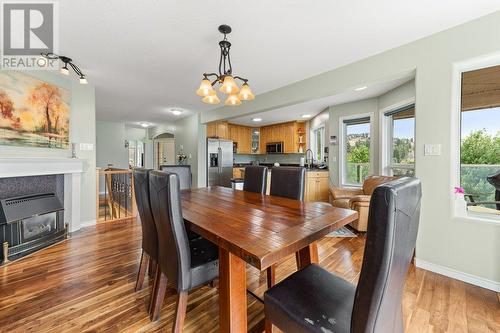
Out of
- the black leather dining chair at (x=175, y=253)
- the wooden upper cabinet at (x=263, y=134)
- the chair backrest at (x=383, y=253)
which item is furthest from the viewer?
the wooden upper cabinet at (x=263, y=134)

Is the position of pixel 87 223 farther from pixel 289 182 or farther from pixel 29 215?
pixel 289 182

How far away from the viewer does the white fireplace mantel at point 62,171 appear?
7.41ft

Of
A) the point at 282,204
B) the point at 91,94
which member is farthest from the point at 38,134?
the point at 282,204

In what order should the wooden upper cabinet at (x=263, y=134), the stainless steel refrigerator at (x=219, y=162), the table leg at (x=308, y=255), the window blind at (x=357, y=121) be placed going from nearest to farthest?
the table leg at (x=308, y=255) < the window blind at (x=357, y=121) < the stainless steel refrigerator at (x=219, y=162) < the wooden upper cabinet at (x=263, y=134)

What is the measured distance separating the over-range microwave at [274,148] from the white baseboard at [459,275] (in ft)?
14.7

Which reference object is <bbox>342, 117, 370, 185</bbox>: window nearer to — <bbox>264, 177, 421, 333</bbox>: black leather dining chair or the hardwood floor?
the hardwood floor

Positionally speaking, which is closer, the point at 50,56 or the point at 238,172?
the point at 50,56

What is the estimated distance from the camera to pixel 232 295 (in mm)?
1052

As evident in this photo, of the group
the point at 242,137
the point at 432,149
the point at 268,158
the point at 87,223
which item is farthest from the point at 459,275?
the point at 242,137

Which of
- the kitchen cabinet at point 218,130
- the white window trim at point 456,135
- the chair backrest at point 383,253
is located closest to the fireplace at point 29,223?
the chair backrest at point 383,253

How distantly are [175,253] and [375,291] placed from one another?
3.29 feet

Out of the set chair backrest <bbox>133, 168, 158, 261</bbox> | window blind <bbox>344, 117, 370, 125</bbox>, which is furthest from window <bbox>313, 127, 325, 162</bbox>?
chair backrest <bbox>133, 168, 158, 261</bbox>

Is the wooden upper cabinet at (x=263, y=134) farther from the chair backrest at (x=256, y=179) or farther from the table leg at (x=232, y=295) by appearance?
the table leg at (x=232, y=295)

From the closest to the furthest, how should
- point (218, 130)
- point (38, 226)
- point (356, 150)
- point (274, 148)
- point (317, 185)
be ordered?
point (38, 226)
point (356, 150)
point (317, 185)
point (218, 130)
point (274, 148)
